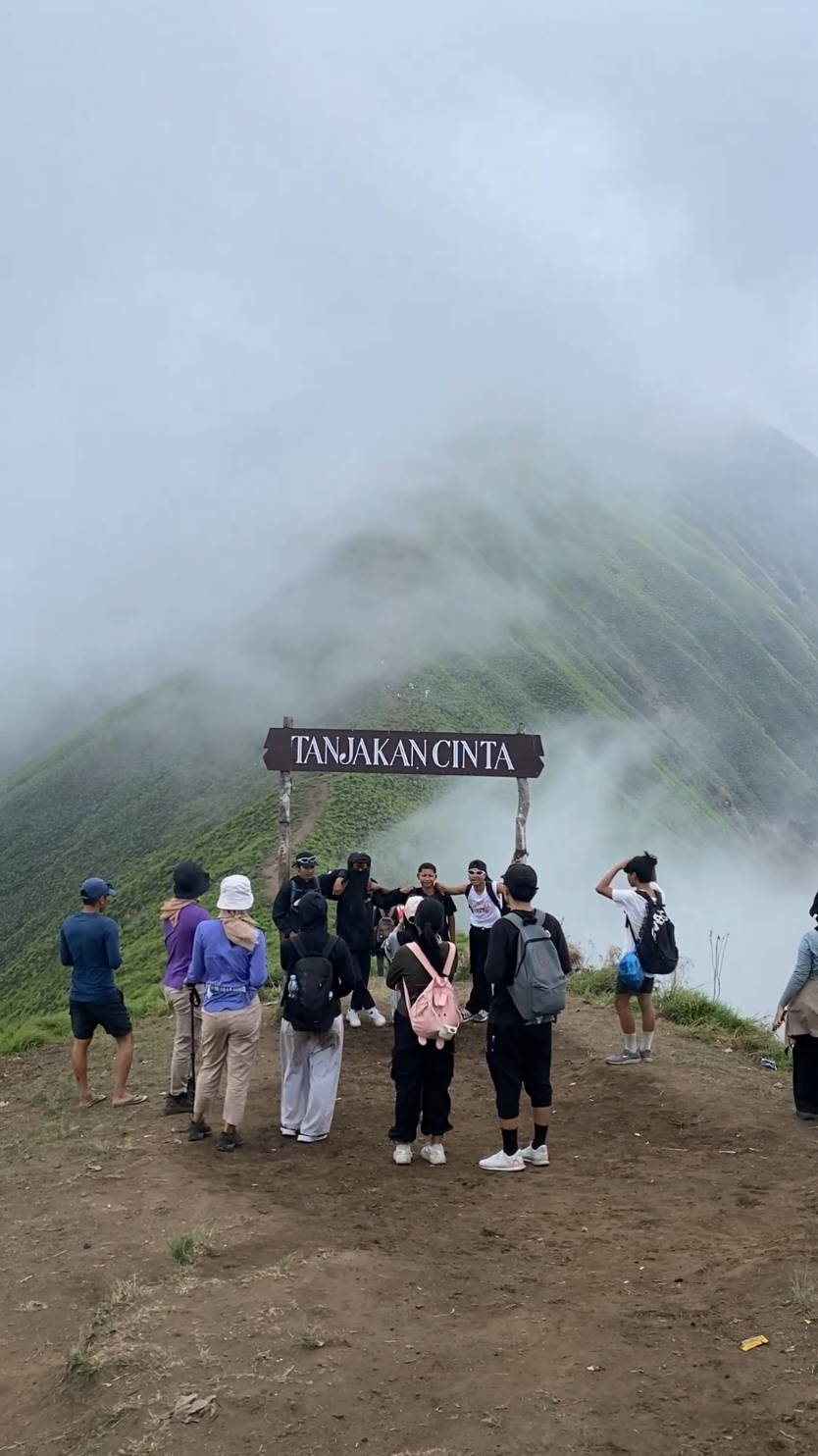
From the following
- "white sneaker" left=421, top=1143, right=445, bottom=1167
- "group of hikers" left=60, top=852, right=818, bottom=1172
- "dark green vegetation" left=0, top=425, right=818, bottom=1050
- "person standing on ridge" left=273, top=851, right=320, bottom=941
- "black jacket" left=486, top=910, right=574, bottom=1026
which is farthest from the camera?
"dark green vegetation" left=0, top=425, right=818, bottom=1050

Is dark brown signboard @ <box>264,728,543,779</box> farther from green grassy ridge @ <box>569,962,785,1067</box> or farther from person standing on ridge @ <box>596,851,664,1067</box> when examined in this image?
person standing on ridge @ <box>596,851,664,1067</box>

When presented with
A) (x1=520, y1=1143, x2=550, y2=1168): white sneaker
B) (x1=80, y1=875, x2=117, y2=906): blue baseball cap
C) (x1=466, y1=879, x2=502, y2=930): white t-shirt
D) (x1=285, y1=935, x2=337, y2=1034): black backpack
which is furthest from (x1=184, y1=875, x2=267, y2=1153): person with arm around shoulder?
(x1=466, y1=879, x2=502, y2=930): white t-shirt

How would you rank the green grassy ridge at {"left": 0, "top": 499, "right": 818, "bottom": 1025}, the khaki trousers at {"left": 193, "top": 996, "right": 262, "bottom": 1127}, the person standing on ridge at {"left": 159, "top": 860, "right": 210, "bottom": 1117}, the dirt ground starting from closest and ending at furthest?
the dirt ground → the khaki trousers at {"left": 193, "top": 996, "right": 262, "bottom": 1127} → the person standing on ridge at {"left": 159, "top": 860, "right": 210, "bottom": 1117} → the green grassy ridge at {"left": 0, "top": 499, "right": 818, "bottom": 1025}

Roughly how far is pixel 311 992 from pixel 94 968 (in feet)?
5.92

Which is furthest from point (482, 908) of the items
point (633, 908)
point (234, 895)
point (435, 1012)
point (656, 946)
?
point (234, 895)

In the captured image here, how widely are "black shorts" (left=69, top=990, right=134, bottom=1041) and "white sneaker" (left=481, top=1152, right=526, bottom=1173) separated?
2966mm

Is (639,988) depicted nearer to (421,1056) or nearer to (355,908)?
(421,1056)

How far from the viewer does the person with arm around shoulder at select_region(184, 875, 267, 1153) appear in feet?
25.2

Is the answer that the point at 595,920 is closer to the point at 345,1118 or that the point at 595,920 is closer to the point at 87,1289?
the point at 345,1118

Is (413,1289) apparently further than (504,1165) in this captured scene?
No

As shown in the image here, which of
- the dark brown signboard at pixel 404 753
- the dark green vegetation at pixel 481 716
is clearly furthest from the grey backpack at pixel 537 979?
the dark green vegetation at pixel 481 716

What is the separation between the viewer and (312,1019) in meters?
7.90

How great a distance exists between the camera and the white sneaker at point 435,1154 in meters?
7.55

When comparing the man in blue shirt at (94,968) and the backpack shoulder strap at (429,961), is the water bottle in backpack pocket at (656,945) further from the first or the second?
the man in blue shirt at (94,968)
